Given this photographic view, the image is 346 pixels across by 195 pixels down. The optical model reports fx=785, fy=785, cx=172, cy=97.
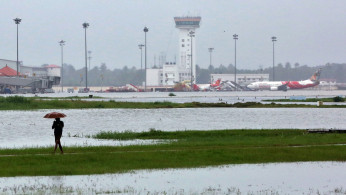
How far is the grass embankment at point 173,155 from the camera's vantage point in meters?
35.1

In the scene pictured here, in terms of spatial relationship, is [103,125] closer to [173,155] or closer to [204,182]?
[173,155]

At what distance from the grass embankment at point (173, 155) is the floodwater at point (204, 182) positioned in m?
1.58

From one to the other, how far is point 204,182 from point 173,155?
26.9 feet

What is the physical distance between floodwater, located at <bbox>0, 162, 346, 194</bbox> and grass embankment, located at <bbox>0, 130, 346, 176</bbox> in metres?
1.58

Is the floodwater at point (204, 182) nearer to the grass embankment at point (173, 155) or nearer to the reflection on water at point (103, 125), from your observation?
the grass embankment at point (173, 155)

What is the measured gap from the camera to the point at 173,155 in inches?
1544

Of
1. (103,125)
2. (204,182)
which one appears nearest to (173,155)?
(204,182)

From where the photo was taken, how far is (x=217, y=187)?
97.8 feet

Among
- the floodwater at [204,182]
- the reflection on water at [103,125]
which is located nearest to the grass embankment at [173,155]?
the floodwater at [204,182]

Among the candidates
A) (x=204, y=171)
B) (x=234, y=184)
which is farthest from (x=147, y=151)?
(x=234, y=184)

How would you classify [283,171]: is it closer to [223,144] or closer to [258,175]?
[258,175]

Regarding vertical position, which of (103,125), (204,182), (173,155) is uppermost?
(173,155)

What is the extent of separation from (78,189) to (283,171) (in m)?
9.73

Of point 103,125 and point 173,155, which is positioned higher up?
point 173,155
